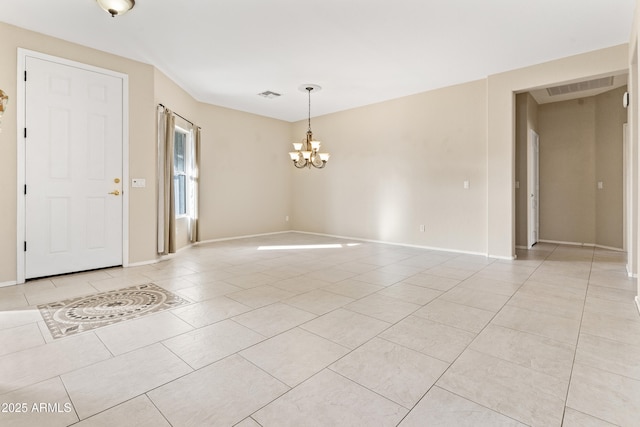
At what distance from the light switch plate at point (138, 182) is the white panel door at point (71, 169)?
0.18 m

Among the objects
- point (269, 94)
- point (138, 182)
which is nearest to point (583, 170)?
point (269, 94)

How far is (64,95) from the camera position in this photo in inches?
154

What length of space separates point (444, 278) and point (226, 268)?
9.29 ft

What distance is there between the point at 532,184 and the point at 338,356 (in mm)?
6072

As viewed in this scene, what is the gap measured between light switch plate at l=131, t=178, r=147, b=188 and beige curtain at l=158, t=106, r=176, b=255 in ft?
1.02

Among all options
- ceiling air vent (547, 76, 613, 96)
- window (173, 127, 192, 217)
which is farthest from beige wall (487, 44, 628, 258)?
window (173, 127, 192, 217)

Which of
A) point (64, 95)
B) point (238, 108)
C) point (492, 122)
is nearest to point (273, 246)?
point (238, 108)

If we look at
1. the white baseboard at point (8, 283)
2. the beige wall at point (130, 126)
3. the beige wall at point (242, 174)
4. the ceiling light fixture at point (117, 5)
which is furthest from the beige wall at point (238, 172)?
the ceiling light fixture at point (117, 5)

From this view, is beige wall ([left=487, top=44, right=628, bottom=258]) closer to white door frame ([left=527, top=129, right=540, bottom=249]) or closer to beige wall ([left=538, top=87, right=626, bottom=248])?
white door frame ([left=527, top=129, right=540, bottom=249])

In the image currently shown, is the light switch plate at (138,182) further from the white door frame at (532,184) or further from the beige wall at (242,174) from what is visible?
the white door frame at (532,184)

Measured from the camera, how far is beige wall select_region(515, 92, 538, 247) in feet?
19.4

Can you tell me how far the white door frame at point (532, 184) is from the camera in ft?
19.8

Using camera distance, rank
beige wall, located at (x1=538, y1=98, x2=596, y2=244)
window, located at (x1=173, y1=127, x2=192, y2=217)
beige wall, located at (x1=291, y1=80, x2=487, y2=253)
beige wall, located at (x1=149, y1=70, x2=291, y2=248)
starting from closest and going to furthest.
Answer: beige wall, located at (x1=291, y1=80, x2=487, y2=253), window, located at (x1=173, y1=127, x2=192, y2=217), beige wall, located at (x1=538, y1=98, x2=596, y2=244), beige wall, located at (x1=149, y1=70, x2=291, y2=248)

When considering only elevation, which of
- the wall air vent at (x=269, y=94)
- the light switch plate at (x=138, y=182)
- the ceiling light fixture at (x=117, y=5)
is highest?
the wall air vent at (x=269, y=94)
